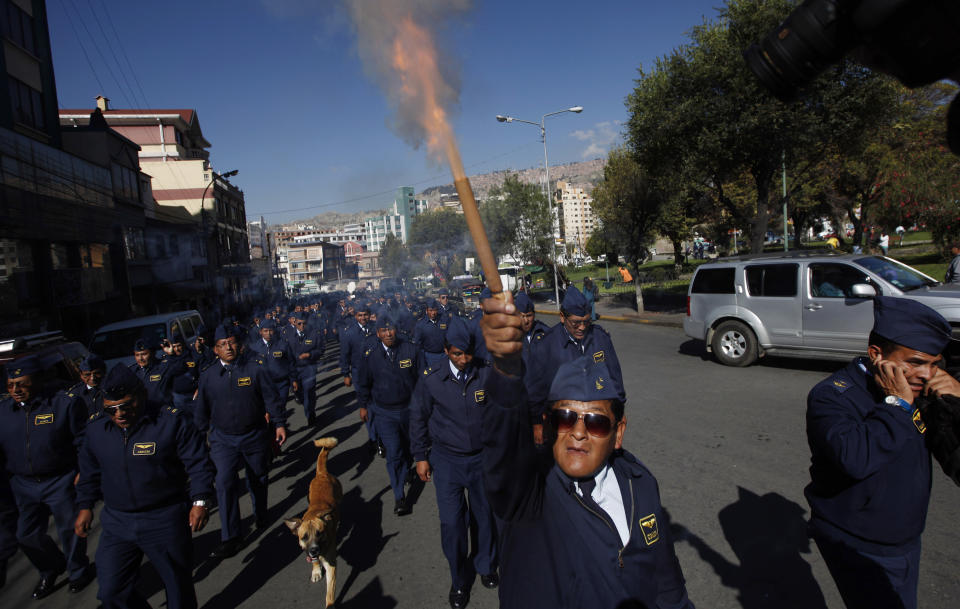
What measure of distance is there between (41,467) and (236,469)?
59.9 inches

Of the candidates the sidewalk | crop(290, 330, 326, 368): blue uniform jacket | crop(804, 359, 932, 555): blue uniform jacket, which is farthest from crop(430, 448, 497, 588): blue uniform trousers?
the sidewalk

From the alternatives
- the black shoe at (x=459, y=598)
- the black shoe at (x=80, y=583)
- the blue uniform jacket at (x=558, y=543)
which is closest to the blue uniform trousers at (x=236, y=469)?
the black shoe at (x=80, y=583)

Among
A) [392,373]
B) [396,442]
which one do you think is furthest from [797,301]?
[396,442]

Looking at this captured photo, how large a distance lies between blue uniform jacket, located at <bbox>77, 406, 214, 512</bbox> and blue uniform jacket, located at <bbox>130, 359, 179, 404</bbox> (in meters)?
2.93

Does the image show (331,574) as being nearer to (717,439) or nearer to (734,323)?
(717,439)

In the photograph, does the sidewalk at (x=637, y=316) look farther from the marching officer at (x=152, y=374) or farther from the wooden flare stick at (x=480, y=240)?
the wooden flare stick at (x=480, y=240)

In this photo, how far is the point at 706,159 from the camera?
13328 mm

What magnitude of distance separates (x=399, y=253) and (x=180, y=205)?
35.8 m

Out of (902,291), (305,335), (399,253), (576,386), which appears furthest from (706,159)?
(399,253)

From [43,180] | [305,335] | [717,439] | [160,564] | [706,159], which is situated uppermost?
[43,180]

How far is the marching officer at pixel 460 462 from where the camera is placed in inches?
153

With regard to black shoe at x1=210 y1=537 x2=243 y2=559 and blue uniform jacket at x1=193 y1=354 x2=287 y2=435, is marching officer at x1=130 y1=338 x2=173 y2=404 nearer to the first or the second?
blue uniform jacket at x1=193 y1=354 x2=287 y2=435

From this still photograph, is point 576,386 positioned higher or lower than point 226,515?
higher

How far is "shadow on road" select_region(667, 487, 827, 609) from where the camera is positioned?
135 inches
